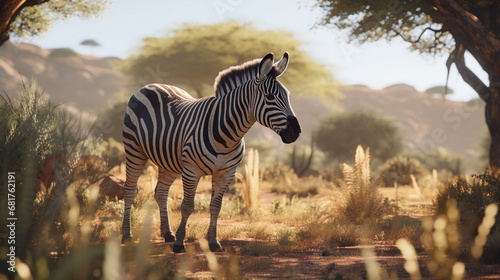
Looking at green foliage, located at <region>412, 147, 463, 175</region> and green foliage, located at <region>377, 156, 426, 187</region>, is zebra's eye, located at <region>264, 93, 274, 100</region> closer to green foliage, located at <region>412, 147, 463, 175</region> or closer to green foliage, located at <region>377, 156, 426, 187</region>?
green foliage, located at <region>377, 156, 426, 187</region>

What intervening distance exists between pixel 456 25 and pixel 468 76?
338 centimetres

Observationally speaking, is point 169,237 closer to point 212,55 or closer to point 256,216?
point 256,216

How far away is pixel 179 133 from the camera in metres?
6.69

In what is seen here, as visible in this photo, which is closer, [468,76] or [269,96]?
[269,96]

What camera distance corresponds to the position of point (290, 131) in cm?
549

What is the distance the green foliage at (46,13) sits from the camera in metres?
15.8

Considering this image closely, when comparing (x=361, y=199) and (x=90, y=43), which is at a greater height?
(x=90, y=43)

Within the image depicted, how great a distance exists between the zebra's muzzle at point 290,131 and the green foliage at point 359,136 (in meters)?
28.2

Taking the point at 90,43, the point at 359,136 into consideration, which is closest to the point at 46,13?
the point at 359,136

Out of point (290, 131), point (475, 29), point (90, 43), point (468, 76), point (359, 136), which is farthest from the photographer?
point (90, 43)

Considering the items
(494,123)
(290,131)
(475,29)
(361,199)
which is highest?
(475,29)

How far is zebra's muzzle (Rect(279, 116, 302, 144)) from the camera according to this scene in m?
5.47

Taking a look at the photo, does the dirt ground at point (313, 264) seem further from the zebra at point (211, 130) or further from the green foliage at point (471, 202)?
the green foliage at point (471, 202)

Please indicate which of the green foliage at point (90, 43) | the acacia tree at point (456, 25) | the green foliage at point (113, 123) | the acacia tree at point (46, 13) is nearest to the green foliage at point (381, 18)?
the acacia tree at point (456, 25)
